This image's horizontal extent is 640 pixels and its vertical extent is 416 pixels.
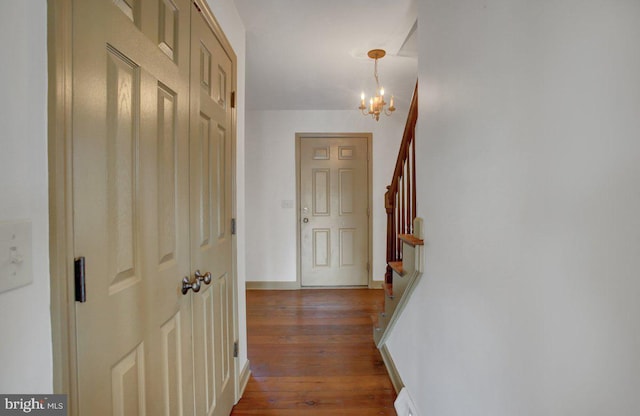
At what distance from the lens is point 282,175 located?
4.22 m

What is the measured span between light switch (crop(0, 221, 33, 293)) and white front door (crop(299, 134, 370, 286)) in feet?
12.2

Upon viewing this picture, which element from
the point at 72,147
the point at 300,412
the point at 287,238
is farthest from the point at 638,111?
the point at 287,238

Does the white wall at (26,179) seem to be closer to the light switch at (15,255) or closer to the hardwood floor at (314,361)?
the light switch at (15,255)

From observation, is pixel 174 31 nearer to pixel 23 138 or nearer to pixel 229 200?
pixel 23 138

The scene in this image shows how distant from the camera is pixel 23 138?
1.79ft

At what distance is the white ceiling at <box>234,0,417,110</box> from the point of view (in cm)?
201

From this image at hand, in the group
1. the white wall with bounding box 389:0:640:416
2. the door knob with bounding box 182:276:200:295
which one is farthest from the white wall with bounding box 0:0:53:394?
the white wall with bounding box 389:0:640:416

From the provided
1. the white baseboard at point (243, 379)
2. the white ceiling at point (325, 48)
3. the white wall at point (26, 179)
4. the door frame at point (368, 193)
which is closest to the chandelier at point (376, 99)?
the white ceiling at point (325, 48)

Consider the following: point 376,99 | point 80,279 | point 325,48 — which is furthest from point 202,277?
point 376,99

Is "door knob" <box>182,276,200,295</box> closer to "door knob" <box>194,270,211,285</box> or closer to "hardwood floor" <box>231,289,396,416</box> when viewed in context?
"door knob" <box>194,270,211,285</box>

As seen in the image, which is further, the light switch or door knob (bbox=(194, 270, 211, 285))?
door knob (bbox=(194, 270, 211, 285))

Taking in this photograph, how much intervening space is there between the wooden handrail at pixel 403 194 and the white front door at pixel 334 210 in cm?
184

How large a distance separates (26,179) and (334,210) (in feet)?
12.4

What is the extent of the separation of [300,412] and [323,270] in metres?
2.53
